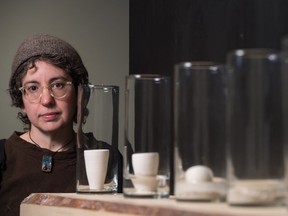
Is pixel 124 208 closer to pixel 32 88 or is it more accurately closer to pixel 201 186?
pixel 201 186

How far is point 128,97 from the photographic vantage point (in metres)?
1.10

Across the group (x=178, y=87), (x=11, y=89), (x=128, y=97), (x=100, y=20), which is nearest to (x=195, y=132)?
(x=178, y=87)

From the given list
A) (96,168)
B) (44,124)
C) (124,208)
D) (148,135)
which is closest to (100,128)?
(96,168)

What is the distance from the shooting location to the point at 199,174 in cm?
90

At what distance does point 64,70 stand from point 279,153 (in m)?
1.01

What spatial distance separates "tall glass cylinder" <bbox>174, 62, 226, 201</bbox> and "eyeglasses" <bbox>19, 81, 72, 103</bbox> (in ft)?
2.50

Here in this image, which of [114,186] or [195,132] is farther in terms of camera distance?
[114,186]

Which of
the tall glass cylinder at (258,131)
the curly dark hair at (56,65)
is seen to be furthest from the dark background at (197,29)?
the tall glass cylinder at (258,131)

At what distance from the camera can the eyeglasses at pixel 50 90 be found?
5.41 feet

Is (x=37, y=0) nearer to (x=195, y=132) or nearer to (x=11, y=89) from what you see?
(x=11, y=89)

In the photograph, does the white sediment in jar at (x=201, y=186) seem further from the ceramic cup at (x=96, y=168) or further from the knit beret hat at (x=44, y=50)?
the knit beret hat at (x=44, y=50)

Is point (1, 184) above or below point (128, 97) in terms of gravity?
below

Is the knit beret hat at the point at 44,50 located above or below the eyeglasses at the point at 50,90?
above

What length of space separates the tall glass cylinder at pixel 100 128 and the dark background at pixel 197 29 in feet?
1.08
